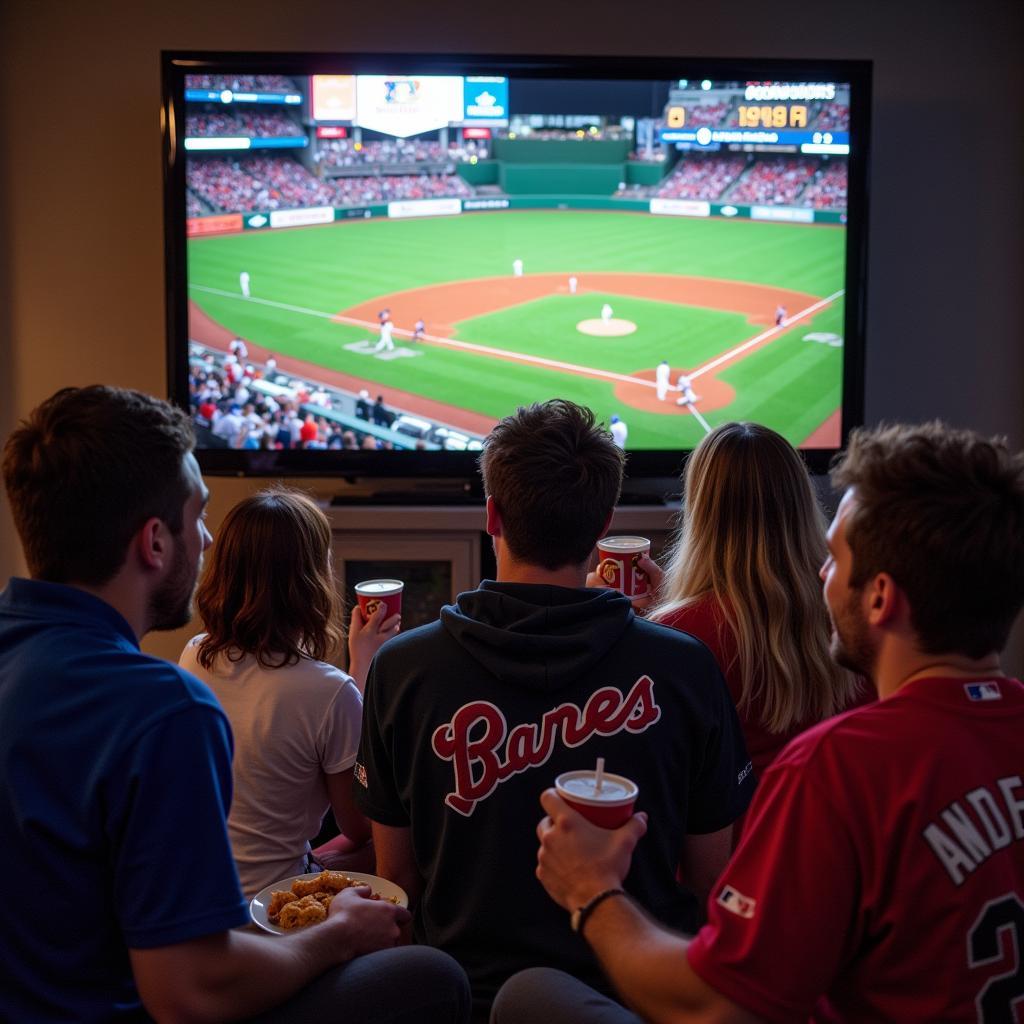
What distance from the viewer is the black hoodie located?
177 centimetres

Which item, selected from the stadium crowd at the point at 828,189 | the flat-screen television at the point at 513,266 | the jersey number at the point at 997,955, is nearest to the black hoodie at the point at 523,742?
the jersey number at the point at 997,955

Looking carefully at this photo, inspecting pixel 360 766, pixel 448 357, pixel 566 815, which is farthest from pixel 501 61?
pixel 566 815

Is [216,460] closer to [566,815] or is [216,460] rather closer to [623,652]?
[623,652]

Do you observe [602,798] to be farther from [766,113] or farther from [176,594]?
[766,113]

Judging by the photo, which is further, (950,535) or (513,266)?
(513,266)

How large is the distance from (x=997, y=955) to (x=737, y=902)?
27cm

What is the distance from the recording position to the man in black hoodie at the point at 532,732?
1775 millimetres

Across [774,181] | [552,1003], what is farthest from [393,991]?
[774,181]

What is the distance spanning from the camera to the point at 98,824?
55.2 inches

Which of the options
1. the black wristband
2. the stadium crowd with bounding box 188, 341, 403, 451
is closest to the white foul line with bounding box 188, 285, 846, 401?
the stadium crowd with bounding box 188, 341, 403, 451

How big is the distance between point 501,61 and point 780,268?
147 cm

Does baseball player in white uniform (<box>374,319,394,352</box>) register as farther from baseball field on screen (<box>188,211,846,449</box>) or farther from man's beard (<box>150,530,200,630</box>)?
man's beard (<box>150,530,200,630</box>)

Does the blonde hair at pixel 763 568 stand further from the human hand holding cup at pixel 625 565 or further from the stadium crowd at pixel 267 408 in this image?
the stadium crowd at pixel 267 408

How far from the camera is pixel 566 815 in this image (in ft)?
4.70
